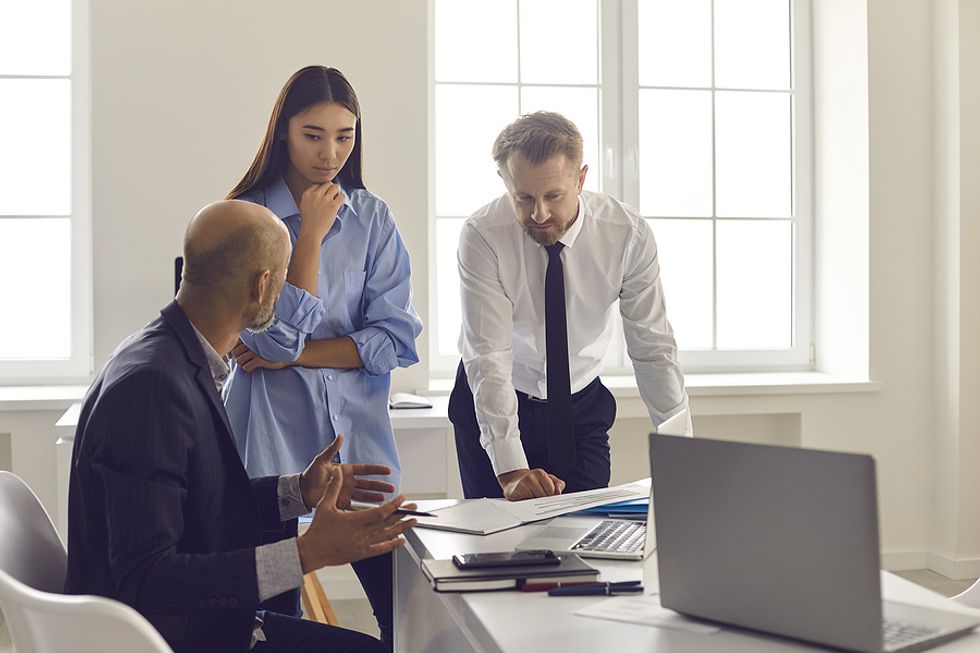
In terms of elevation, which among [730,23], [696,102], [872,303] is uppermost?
[730,23]

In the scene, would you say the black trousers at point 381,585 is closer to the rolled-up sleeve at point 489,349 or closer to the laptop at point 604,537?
the rolled-up sleeve at point 489,349

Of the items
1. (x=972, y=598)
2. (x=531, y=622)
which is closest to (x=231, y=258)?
(x=531, y=622)

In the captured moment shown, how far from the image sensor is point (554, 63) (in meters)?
4.44

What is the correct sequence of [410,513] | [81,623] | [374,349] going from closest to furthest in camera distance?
[81,623], [410,513], [374,349]

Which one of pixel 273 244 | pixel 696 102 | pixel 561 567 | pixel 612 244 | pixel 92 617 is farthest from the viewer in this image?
pixel 696 102

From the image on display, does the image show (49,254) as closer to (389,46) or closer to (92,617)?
(389,46)

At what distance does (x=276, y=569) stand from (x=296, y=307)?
0.88 meters

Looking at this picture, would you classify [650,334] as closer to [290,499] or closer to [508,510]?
[508,510]

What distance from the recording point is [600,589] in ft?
4.71

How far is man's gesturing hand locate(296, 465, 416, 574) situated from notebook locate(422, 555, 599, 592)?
9cm

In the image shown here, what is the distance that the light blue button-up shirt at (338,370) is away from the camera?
2.34 meters

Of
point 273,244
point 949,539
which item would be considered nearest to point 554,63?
point 949,539

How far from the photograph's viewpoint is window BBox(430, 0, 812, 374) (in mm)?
Answer: 4391

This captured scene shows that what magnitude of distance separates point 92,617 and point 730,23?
4183 mm
